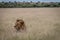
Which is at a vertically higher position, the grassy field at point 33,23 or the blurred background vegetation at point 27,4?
the blurred background vegetation at point 27,4

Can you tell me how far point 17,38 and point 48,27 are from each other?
0.35 m

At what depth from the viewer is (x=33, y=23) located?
1528mm

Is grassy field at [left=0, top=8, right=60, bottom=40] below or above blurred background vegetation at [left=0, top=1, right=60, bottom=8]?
below

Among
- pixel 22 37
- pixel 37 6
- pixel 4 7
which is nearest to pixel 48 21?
pixel 37 6

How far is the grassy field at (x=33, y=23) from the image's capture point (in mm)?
1503

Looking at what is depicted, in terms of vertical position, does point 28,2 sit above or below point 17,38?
above

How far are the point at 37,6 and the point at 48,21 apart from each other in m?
0.20

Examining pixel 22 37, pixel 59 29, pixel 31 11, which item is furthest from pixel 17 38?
pixel 59 29

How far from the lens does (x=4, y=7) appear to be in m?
1.55

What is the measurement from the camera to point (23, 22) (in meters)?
1.52

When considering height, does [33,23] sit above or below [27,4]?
below

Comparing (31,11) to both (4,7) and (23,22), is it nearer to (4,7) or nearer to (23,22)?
(23,22)

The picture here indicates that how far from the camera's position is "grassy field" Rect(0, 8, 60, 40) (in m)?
1.50

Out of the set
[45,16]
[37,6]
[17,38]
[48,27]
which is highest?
[37,6]
